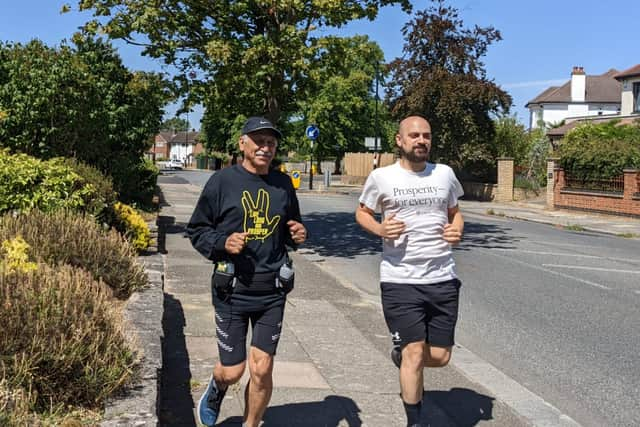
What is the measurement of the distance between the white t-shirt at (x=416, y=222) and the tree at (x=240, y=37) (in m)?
8.88

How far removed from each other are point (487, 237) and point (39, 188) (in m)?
11.9

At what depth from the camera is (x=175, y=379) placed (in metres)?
5.45

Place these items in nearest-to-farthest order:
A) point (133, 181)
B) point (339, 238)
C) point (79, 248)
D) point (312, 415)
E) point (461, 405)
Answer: point (312, 415) → point (461, 405) → point (79, 248) → point (133, 181) → point (339, 238)

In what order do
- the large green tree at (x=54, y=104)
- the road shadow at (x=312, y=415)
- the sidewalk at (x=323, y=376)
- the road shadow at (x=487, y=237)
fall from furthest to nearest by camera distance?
the road shadow at (x=487, y=237)
the large green tree at (x=54, y=104)
the sidewalk at (x=323, y=376)
the road shadow at (x=312, y=415)

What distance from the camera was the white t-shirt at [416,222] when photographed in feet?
14.6

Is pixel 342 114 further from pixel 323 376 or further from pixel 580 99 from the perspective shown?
pixel 323 376

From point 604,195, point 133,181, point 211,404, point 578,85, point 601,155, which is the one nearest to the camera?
point 211,404

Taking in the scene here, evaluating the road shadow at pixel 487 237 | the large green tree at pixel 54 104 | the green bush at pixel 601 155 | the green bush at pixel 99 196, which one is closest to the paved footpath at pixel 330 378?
the green bush at pixel 99 196

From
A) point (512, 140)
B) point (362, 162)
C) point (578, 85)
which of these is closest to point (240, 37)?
point (512, 140)

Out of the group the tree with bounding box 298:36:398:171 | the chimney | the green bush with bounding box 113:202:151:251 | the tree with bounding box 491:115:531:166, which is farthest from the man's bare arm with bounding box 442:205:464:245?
the chimney

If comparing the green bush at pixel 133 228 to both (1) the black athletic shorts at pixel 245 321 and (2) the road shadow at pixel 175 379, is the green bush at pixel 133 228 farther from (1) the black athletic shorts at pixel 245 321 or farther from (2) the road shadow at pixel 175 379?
(1) the black athletic shorts at pixel 245 321

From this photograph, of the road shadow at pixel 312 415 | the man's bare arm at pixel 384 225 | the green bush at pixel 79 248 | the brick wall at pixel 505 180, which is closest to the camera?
the man's bare arm at pixel 384 225

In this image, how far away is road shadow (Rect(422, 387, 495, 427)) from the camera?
16.4 ft

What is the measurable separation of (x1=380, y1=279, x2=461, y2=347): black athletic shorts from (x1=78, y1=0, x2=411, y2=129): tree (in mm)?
9191
